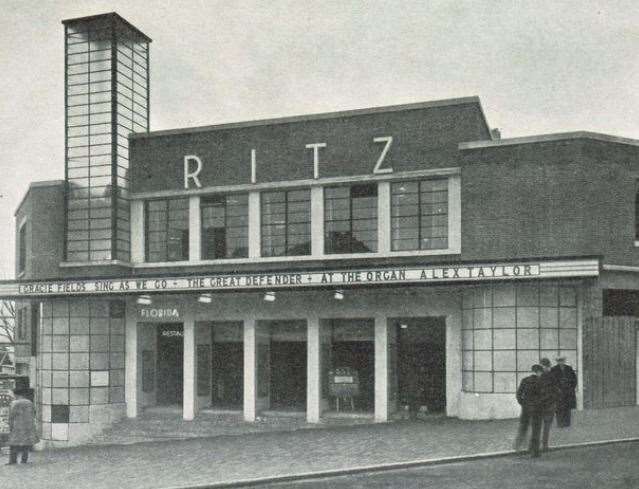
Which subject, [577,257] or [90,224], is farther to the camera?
[90,224]

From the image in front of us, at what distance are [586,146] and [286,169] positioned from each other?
8.73 m

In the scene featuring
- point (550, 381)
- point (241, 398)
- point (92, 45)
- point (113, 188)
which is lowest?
point (241, 398)

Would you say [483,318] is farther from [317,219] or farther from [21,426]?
[21,426]

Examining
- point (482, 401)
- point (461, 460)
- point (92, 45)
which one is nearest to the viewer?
point (461, 460)

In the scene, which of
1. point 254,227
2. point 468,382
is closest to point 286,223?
point 254,227

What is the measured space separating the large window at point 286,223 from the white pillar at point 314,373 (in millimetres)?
2306

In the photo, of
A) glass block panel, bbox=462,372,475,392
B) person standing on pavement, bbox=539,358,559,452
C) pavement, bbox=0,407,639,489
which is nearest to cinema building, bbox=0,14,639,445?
glass block panel, bbox=462,372,475,392

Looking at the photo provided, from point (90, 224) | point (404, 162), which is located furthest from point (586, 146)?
point (90, 224)

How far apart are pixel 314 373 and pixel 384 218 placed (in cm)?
498

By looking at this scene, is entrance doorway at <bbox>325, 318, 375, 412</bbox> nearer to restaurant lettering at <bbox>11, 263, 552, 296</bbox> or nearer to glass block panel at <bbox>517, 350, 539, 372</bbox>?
restaurant lettering at <bbox>11, 263, 552, 296</bbox>

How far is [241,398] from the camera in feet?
88.5

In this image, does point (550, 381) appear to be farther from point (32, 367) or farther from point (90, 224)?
point (32, 367)

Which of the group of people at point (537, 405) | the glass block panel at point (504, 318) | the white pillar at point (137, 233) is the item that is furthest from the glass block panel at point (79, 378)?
the group of people at point (537, 405)

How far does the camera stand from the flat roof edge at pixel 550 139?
22203 millimetres
